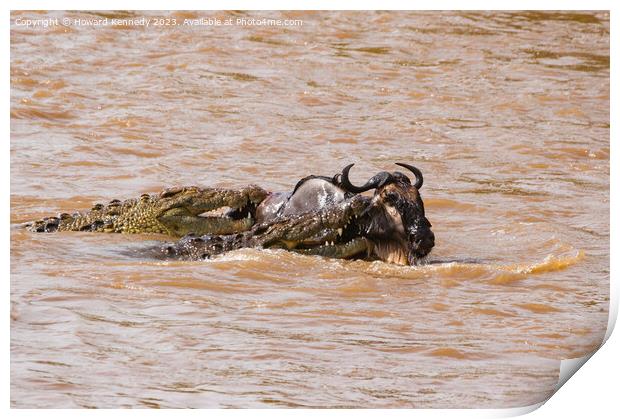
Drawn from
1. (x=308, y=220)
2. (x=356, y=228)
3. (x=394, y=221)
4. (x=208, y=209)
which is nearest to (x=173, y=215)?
(x=208, y=209)

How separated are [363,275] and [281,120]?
5271 mm

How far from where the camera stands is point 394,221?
7109 mm

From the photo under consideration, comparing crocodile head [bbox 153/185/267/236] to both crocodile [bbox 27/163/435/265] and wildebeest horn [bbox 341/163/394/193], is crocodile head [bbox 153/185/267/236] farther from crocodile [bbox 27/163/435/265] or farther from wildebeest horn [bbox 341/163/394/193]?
wildebeest horn [bbox 341/163/394/193]

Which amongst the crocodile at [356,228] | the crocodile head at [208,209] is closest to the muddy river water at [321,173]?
the crocodile at [356,228]

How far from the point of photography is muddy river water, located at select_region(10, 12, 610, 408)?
5.49 meters

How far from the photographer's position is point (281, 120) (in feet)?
40.1

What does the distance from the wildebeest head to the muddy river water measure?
13 centimetres

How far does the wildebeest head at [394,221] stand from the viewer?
7098mm

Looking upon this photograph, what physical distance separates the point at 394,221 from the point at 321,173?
3611 millimetres

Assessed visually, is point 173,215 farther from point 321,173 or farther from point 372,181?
point 321,173

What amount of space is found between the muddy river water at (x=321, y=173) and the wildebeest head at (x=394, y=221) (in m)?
0.13

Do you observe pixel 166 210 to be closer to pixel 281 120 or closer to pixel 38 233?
pixel 38 233

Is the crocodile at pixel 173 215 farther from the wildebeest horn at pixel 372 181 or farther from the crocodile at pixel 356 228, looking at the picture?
the wildebeest horn at pixel 372 181
